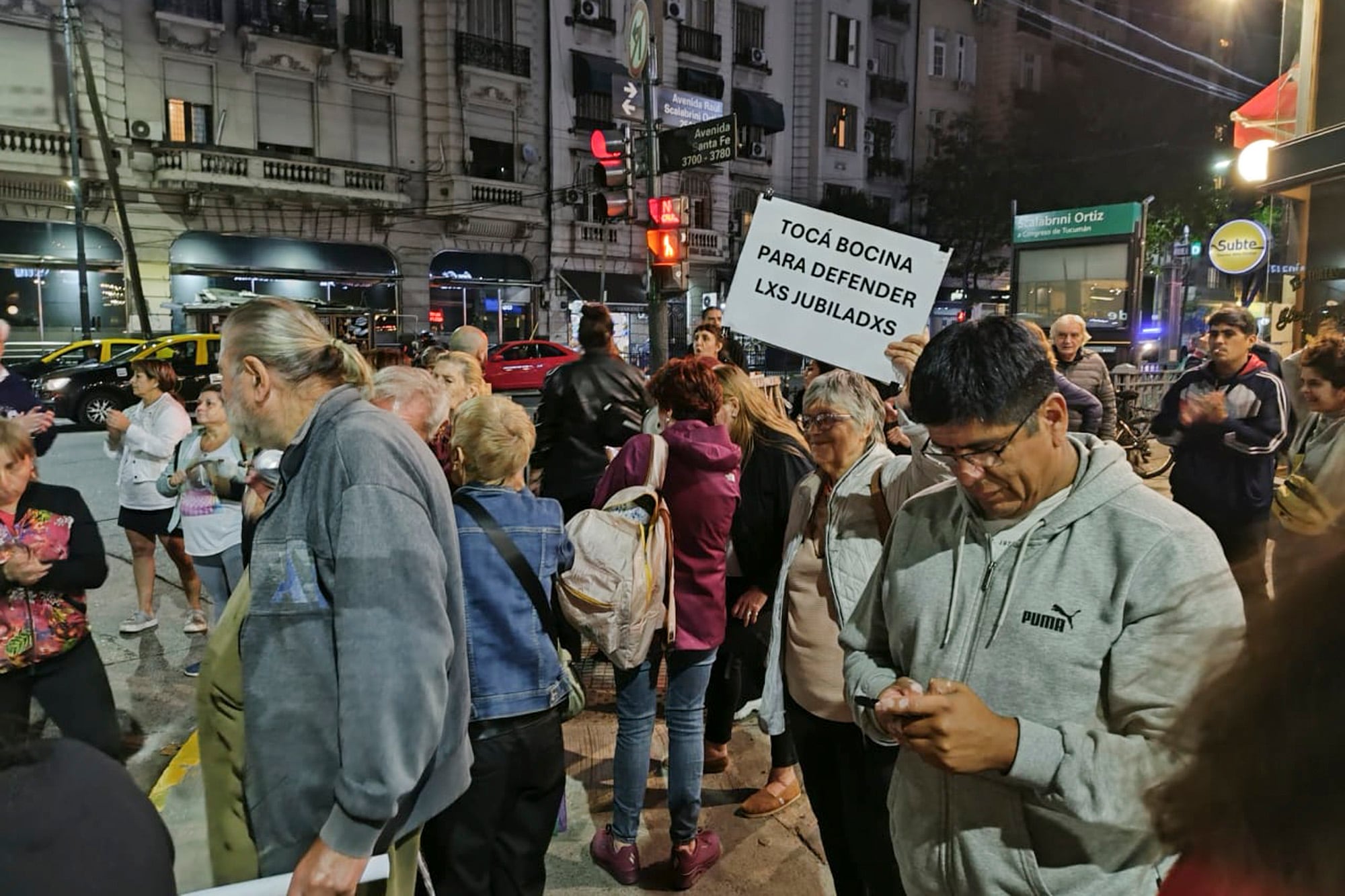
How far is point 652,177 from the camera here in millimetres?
11812

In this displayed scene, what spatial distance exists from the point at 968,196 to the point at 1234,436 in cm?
3497

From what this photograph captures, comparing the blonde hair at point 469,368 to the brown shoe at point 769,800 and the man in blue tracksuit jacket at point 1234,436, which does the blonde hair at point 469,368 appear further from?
the man in blue tracksuit jacket at point 1234,436

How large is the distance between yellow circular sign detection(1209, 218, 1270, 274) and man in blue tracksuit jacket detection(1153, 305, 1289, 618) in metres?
9.19

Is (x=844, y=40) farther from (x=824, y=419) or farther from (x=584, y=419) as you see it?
(x=824, y=419)

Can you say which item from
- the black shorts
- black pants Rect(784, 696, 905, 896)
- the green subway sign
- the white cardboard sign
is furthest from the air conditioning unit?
black pants Rect(784, 696, 905, 896)

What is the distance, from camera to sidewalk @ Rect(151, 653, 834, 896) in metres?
3.38


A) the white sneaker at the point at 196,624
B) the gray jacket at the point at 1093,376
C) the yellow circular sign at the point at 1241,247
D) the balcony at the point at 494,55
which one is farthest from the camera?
the balcony at the point at 494,55

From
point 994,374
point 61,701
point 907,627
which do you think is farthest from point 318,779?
point 61,701

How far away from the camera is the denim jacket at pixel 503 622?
2619 millimetres

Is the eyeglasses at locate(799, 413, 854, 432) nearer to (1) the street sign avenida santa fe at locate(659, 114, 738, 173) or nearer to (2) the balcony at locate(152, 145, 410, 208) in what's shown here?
(1) the street sign avenida santa fe at locate(659, 114, 738, 173)

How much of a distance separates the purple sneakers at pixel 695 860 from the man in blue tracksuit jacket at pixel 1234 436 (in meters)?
3.16

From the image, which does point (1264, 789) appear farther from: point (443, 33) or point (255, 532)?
point (443, 33)

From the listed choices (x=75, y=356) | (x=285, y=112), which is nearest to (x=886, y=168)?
(x=285, y=112)

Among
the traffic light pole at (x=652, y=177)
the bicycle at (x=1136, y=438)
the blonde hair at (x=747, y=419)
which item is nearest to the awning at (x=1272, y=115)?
the bicycle at (x=1136, y=438)
